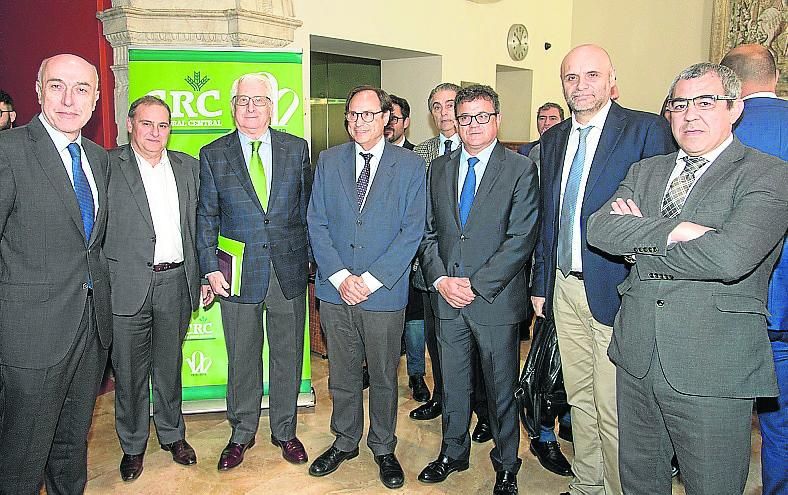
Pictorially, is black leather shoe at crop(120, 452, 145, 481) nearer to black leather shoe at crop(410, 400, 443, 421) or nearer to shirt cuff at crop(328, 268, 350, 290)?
shirt cuff at crop(328, 268, 350, 290)

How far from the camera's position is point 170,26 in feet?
14.8

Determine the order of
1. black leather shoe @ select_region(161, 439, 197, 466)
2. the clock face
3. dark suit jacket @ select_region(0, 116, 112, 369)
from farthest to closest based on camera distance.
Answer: the clock face → black leather shoe @ select_region(161, 439, 197, 466) → dark suit jacket @ select_region(0, 116, 112, 369)

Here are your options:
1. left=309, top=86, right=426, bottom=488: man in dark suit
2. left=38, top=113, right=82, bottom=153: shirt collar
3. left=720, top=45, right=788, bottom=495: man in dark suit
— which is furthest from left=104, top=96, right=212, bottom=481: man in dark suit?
left=720, top=45, right=788, bottom=495: man in dark suit

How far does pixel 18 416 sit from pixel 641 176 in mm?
2444

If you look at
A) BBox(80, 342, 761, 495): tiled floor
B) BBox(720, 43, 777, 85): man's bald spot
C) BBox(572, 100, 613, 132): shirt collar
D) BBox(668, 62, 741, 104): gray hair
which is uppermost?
BBox(720, 43, 777, 85): man's bald spot

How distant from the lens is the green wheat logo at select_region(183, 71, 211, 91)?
378 centimetres

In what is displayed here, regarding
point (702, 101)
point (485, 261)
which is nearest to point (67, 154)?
point (485, 261)

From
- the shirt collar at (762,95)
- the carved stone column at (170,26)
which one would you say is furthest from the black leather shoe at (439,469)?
the carved stone column at (170,26)

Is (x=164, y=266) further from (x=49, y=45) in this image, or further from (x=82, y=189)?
(x=49, y=45)

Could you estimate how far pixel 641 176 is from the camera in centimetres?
231

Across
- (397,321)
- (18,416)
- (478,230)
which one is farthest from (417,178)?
(18,416)

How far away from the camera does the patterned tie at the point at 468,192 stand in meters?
2.97

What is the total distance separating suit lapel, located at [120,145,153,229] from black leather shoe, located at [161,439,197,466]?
3.87ft

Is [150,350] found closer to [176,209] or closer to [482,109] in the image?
[176,209]
